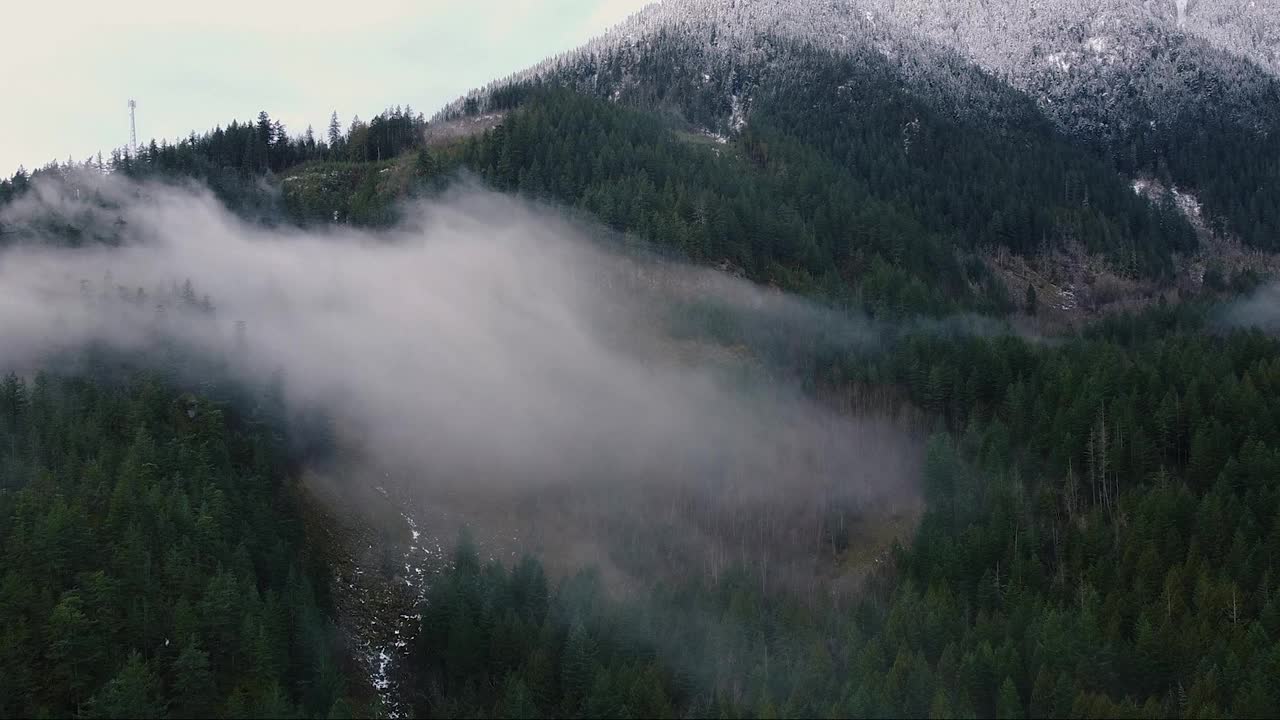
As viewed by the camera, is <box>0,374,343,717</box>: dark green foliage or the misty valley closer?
<box>0,374,343,717</box>: dark green foliage

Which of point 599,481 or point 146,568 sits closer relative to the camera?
point 146,568

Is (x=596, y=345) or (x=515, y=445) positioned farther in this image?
(x=596, y=345)

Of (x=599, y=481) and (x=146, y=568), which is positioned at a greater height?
(x=146, y=568)

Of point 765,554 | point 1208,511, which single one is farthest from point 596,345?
point 1208,511

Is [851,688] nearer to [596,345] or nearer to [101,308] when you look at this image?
[596,345]

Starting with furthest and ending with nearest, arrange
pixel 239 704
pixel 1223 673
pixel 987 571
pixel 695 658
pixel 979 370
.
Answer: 1. pixel 979 370
2. pixel 987 571
3. pixel 695 658
4. pixel 1223 673
5. pixel 239 704
